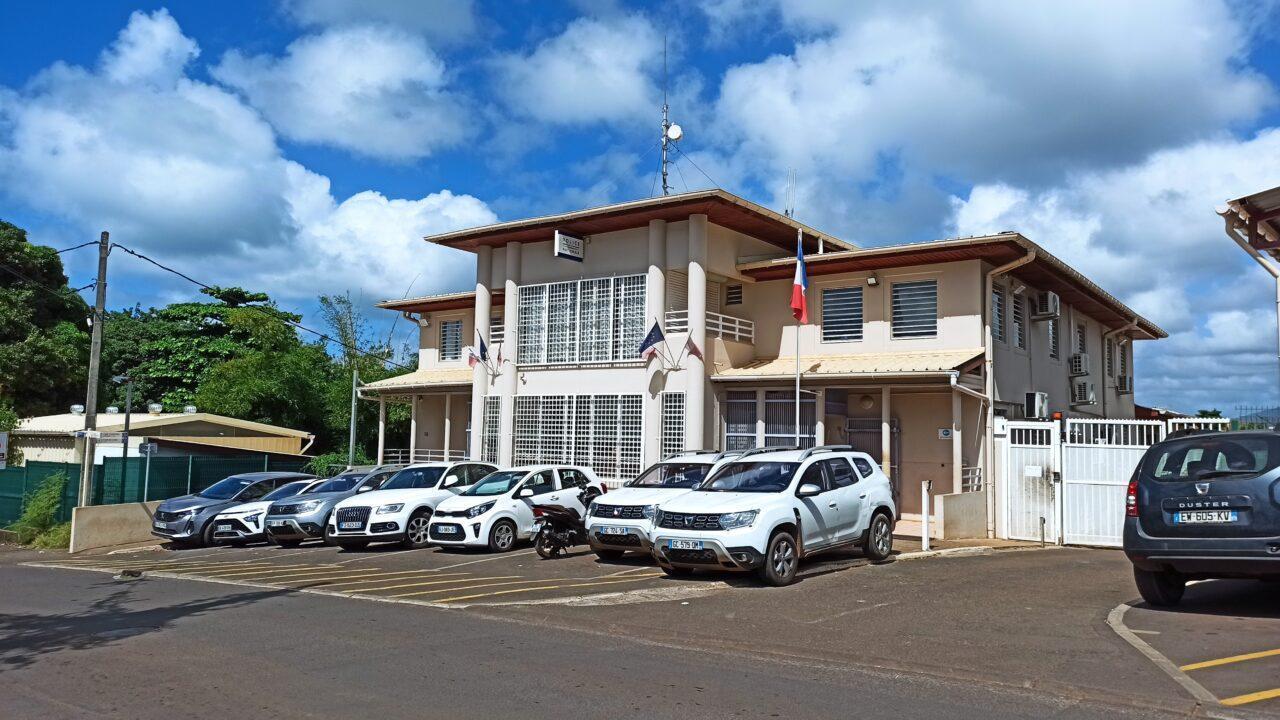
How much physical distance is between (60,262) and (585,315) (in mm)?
32784

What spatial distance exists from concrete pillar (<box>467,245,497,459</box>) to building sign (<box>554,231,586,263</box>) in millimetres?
3298

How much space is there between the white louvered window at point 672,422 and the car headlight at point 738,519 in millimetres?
9184

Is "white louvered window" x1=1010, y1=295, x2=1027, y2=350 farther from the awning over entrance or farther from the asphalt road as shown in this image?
the asphalt road

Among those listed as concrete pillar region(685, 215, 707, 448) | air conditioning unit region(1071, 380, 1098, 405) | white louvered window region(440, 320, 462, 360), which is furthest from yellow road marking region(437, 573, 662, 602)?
white louvered window region(440, 320, 462, 360)

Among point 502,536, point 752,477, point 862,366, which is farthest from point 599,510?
point 862,366

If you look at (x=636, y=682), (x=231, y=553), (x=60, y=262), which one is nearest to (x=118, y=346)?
(x=60, y=262)

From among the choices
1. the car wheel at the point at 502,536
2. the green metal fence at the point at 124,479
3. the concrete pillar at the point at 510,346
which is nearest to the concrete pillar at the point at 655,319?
the concrete pillar at the point at 510,346

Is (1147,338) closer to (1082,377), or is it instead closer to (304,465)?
(1082,377)

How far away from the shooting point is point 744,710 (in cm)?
646

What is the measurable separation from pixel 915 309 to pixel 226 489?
16.2 metres

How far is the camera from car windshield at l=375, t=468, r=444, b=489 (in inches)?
733

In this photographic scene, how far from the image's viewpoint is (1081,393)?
24406 mm

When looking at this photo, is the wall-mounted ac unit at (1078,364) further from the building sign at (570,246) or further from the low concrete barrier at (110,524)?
the low concrete barrier at (110,524)

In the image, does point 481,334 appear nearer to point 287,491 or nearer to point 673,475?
point 287,491
